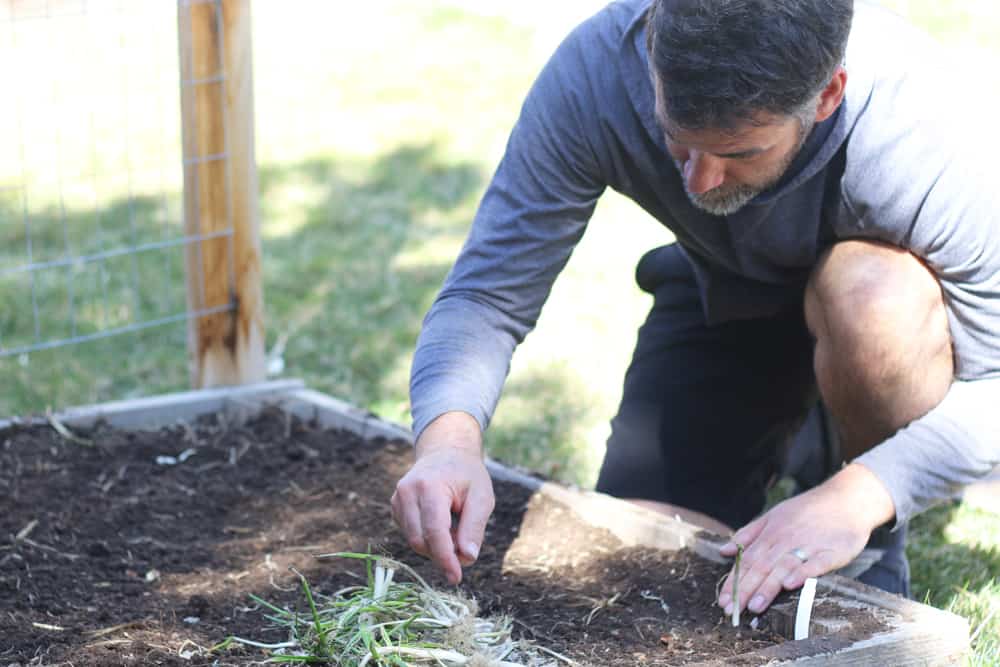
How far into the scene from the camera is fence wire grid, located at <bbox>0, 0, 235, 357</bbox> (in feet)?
11.7

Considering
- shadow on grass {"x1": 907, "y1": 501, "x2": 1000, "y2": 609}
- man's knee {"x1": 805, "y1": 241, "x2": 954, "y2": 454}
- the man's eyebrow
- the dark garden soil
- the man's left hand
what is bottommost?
shadow on grass {"x1": 907, "y1": 501, "x2": 1000, "y2": 609}

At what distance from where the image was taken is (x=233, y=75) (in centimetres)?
325

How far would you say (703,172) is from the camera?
6.77 ft

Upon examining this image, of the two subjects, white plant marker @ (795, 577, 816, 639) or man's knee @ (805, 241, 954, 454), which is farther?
man's knee @ (805, 241, 954, 454)

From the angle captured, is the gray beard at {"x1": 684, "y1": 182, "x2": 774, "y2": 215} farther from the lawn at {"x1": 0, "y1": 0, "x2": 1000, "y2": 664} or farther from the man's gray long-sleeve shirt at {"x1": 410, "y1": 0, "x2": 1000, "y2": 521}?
the lawn at {"x1": 0, "y1": 0, "x2": 1000, "y2": 664}

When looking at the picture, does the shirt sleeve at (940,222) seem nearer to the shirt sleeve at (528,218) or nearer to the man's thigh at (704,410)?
the shirt sleeve at (528,218)

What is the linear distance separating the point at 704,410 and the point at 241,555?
1.01 metres

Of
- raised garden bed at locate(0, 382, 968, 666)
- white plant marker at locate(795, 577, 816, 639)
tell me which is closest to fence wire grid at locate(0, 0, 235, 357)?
raised garden bed at locate(0, 382, 968, 666)

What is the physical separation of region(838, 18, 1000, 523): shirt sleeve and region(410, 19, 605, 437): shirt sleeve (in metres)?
0.46

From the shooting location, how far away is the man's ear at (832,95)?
6.66 feet

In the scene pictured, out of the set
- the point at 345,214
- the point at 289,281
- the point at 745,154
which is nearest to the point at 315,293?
the point at 289,281

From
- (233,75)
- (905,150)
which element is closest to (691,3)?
(905,150)

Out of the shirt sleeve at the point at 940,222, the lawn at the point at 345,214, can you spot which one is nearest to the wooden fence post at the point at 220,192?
the lawn at the point at 345,214

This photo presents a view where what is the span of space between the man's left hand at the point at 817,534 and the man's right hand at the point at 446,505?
1.54 feet
